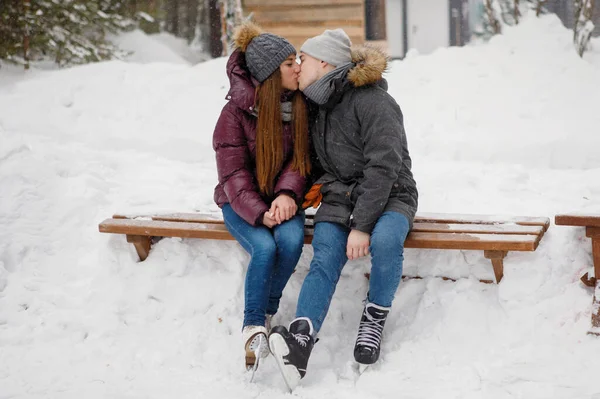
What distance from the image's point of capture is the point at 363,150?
3.74m

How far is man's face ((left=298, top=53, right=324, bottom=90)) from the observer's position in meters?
3.80

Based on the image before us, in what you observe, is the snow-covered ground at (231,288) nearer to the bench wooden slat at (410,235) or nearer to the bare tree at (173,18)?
the bench wooden slat at (410,235)

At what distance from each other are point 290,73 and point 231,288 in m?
1.38

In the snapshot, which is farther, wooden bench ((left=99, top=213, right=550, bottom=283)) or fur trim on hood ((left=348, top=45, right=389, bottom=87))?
fur trim on hood ((left=348, top=45, right=389, bottom=87))

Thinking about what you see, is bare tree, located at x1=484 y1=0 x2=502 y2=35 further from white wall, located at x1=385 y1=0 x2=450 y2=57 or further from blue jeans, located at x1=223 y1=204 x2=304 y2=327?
blue jeans, located at x1=223 y1=204 x2=304 y2=327

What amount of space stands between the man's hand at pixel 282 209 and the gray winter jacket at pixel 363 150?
0.16 meters

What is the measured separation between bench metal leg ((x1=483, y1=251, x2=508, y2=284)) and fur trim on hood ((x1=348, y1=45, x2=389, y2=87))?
1.16 meters

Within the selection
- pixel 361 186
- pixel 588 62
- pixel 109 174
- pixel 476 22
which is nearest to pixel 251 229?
pixel 361 186

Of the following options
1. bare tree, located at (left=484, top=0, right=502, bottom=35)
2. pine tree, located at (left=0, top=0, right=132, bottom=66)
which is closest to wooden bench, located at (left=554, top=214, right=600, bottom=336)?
bare tree, located at (left=484, top=0, right=502, bottom=35)

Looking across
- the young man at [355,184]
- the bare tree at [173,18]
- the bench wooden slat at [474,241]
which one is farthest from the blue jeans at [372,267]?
the bare tree at [173,18]

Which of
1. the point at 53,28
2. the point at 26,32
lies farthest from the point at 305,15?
the point at 26,32

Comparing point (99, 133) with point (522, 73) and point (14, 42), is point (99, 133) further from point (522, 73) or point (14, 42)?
point (522, 73)

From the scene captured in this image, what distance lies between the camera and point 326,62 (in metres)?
3.77

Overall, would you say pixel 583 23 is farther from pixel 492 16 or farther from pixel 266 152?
pixel 266 152
